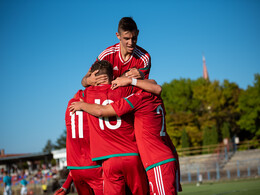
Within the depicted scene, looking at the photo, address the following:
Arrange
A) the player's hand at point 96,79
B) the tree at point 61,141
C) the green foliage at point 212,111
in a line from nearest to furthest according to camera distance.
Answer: the player's hand at point 96,79, the green foliage at point 212,111, the tree at point 61,141

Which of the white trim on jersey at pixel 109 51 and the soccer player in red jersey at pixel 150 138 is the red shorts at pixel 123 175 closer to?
the soccer player in red jersey at pixel 150 138

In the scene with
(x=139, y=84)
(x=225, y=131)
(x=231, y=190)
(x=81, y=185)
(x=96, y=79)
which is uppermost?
(x=225, y=131)

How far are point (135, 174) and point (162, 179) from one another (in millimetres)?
368

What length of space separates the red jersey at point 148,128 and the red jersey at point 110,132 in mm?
123

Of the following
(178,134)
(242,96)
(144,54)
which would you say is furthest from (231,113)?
(144,54)

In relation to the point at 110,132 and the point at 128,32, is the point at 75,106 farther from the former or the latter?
the point at 128,32

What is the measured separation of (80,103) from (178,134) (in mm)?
52156

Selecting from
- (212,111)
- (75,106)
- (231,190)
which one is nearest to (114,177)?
(75,106)

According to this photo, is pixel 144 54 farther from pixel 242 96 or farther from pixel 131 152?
pixel 242 96

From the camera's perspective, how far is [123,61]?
6.77 metres

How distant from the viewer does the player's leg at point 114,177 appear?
188 inches

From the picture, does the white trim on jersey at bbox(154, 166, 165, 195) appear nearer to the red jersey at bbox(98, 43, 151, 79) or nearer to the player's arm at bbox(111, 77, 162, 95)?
the player's arm at bbox(111, 77, 162, 95)

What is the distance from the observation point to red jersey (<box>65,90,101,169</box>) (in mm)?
5528

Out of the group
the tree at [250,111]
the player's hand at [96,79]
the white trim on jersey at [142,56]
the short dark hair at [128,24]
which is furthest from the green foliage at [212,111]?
the player's hand at [96,79]
